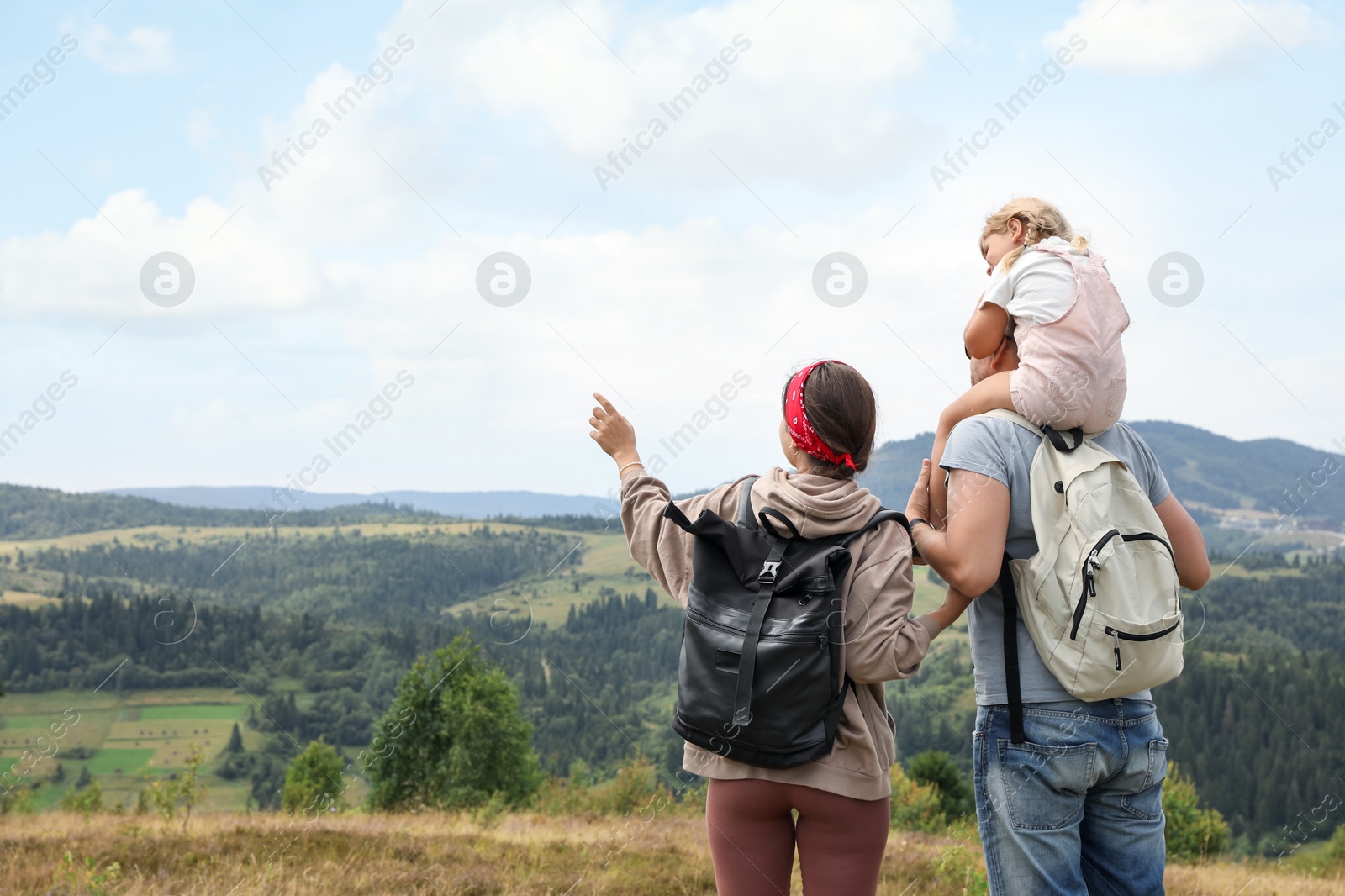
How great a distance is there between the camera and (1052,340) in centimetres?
206

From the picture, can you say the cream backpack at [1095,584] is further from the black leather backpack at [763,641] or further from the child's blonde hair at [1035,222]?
the child's blonde hair at [1035,222]

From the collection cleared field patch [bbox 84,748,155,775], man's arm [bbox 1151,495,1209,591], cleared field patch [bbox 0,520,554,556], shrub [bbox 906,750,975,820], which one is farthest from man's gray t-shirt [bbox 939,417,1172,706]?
cleared field patch [bbox 0,520,554,556]

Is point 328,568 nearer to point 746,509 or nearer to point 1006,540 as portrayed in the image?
point 746,509

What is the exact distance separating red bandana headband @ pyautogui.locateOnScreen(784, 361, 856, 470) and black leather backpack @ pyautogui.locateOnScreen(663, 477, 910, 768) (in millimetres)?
177

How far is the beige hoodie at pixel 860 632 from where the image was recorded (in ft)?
6.59

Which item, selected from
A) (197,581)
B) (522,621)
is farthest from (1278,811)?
(197,581)

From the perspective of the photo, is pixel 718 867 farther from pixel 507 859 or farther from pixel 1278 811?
pixel 1278 811

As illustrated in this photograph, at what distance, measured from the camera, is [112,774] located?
3216 inches

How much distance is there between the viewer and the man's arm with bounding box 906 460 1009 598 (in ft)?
6.45

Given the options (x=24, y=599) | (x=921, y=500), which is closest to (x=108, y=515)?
(x=24, y=599)

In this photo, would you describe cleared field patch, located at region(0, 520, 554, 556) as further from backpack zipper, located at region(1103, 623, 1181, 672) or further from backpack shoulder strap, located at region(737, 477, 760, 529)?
backpack zipper, located at region(1103, 623, 1181, 672)

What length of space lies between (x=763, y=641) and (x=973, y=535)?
53 cm

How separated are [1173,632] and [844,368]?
3.10ft

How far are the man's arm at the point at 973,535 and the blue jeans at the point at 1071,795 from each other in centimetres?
35
